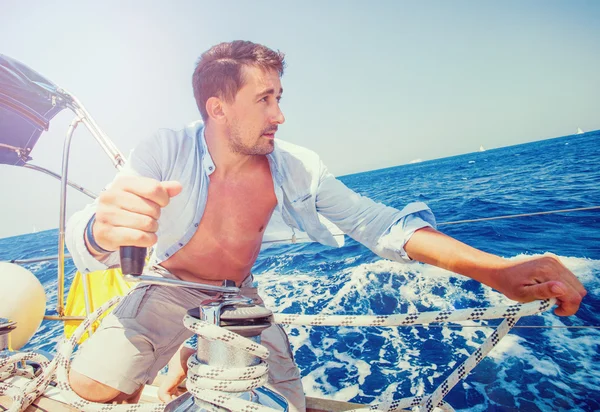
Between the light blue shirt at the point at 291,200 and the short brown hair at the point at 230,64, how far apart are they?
235 mm

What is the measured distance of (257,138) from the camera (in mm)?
1636

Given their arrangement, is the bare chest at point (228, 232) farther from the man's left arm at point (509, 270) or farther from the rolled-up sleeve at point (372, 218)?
the man's left arm at point (509, 270)

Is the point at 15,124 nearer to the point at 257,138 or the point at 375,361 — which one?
the point at 257,138

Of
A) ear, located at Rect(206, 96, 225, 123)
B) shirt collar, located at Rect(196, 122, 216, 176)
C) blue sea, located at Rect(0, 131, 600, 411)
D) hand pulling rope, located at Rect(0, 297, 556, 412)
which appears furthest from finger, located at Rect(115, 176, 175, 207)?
blue sea, located at Rect(0, 131, 600, 411)

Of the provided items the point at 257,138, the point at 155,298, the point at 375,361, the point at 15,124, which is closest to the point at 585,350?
the point at 375,361

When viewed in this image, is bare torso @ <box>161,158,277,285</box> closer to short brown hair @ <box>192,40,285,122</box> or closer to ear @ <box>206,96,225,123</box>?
ear @ <box>206,96,225,123</box>

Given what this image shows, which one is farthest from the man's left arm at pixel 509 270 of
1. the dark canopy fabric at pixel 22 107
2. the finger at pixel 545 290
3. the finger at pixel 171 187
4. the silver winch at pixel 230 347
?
the dark canopy fabric at pixel 22 107

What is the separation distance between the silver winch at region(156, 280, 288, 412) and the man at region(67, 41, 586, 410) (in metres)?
0.44

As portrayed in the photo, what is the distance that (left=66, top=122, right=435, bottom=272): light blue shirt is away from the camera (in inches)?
51.2

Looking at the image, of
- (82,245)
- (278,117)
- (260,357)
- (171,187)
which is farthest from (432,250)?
(82,245)

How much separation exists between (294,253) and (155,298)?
590 centimetres

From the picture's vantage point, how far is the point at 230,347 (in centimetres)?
67

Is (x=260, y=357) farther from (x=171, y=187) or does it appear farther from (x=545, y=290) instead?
(x=545, y=290)

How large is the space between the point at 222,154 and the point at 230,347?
125cm
